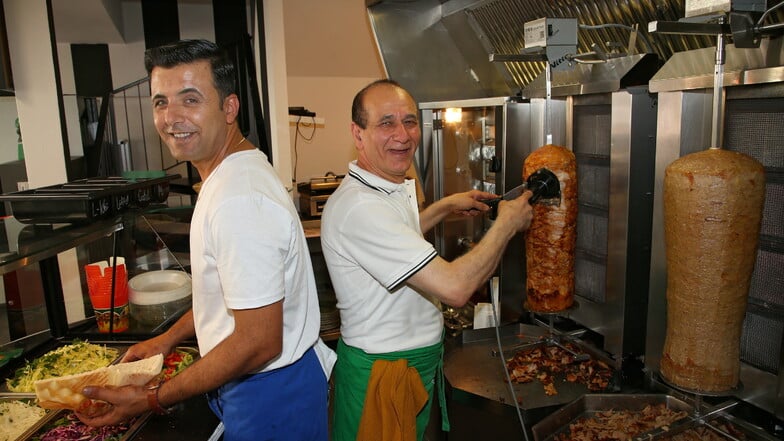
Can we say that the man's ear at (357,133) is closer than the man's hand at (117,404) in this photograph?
No

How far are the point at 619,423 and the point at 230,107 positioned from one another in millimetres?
1674

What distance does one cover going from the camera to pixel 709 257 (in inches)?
62.1

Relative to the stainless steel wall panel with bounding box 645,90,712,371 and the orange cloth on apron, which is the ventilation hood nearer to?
the stainless steel wall panel with bounding box 645,90,712,371

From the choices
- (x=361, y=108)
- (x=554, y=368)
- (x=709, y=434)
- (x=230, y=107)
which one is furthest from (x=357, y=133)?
(x=709, y=434)

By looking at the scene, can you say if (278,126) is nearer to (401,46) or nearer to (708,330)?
(401,46)

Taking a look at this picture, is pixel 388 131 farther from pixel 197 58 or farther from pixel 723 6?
pixel 723 6

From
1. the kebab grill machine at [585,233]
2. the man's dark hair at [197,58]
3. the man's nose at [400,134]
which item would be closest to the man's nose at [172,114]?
the man's dark hair at [197,58]

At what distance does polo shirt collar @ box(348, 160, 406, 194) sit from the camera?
6.28ft

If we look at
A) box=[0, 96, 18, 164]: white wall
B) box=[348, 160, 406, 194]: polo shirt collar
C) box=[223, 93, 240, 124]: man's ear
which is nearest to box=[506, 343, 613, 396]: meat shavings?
box=[348, 160, 406, 194]: polo shirt collar

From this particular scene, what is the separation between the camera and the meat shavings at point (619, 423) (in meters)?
1.94

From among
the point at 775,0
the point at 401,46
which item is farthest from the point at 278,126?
the point at 775,0

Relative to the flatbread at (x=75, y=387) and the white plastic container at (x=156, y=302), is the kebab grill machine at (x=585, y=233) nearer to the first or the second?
the white plastic container at (x=156, y=302)

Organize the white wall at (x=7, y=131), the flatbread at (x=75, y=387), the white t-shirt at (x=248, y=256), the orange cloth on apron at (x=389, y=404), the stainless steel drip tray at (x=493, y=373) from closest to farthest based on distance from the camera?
the white t-shirt at (x=248, y=256), the flatbread at (x=75, y=387), the orange cloth on apron at (x=389, y=404), the stainless steel drip tray at (x=493, y=373), the white wall at (x=7, y=131)

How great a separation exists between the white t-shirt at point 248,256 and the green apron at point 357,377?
0.29m
